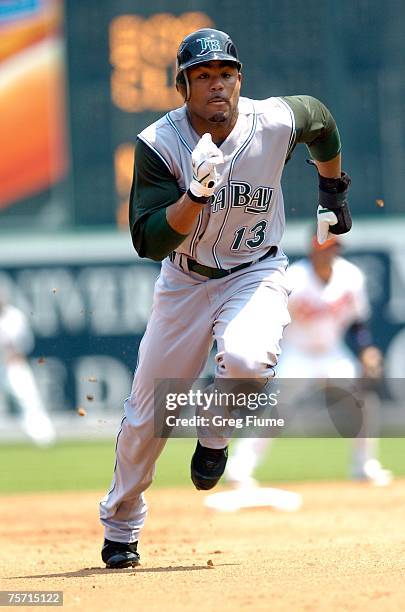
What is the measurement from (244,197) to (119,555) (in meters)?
1.55

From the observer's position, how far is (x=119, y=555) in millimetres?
4781

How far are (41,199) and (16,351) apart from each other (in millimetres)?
1561

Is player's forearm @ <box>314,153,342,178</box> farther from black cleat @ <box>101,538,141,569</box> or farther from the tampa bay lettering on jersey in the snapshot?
black cleat @ <box>101,538,141,569</box>

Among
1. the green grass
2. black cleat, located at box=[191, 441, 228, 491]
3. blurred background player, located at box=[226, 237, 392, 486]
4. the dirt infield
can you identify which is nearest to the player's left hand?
black cleat, located at box=[191, 441, 228, 491]

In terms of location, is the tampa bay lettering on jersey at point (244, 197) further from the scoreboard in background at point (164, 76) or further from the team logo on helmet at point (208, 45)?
the scoreboard in background at point (164, 76)

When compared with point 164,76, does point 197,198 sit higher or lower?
lower

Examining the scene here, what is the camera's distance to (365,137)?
37.2 feet

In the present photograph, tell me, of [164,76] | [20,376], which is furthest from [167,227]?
[20,376]

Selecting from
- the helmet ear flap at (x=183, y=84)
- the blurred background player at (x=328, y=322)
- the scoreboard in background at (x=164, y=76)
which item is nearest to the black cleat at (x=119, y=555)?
the helmet ear flap at (x=183, y=84)

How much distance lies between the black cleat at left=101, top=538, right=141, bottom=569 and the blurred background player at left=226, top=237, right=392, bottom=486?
3.51 meters

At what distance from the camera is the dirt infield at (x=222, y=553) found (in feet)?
12.1

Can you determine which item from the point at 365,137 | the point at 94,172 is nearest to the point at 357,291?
the point at 365,137

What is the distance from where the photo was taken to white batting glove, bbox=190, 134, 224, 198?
156 inches

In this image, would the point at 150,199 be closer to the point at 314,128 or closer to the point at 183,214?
Result: the point at 183,214
